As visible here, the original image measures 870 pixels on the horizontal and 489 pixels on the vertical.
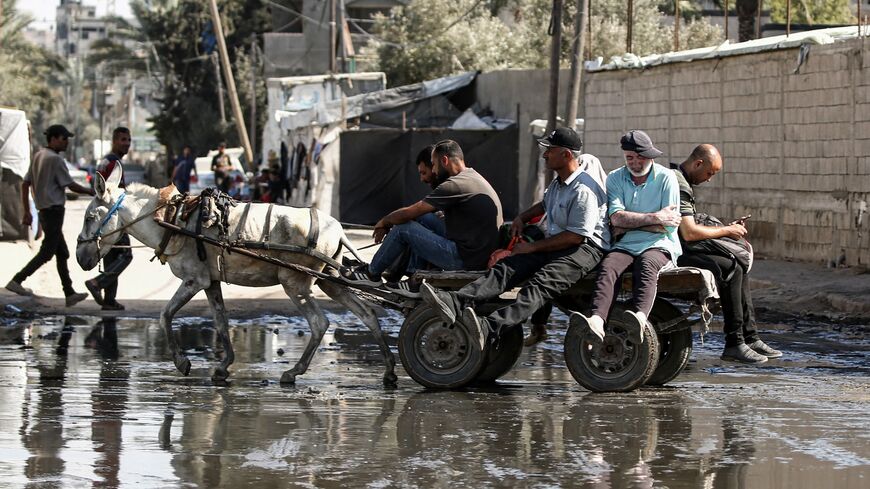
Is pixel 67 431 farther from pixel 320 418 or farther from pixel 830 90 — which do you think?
pixel 830 90

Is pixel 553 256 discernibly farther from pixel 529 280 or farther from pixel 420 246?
pixel 420 246

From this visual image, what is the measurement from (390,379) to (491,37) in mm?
36809

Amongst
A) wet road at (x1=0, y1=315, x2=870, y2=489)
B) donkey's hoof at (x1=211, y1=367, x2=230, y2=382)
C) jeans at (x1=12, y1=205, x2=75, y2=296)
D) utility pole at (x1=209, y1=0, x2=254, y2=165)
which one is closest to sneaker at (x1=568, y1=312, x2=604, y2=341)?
wet road at (x1=0, y1=315, x2=870, y2=489)

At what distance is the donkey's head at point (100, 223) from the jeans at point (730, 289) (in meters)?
4.34

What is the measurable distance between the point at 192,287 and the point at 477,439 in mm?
3616

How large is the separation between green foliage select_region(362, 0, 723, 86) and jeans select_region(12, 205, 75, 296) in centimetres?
2671

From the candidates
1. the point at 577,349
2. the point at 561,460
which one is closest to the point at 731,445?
the point at 561,460

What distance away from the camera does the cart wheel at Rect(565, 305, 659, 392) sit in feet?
31.2

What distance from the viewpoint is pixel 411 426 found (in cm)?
839

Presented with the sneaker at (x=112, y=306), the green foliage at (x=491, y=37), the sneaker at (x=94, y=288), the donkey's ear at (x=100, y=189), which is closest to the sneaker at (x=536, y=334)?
the donkey's ear at (x=100, y=189)

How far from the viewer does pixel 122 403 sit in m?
9.24

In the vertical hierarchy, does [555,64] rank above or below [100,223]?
above

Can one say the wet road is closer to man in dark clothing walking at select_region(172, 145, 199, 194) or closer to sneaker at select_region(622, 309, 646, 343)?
sneaker at select_region(622, 309, 646, 343)

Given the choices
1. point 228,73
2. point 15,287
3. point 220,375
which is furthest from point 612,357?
point 228,73
